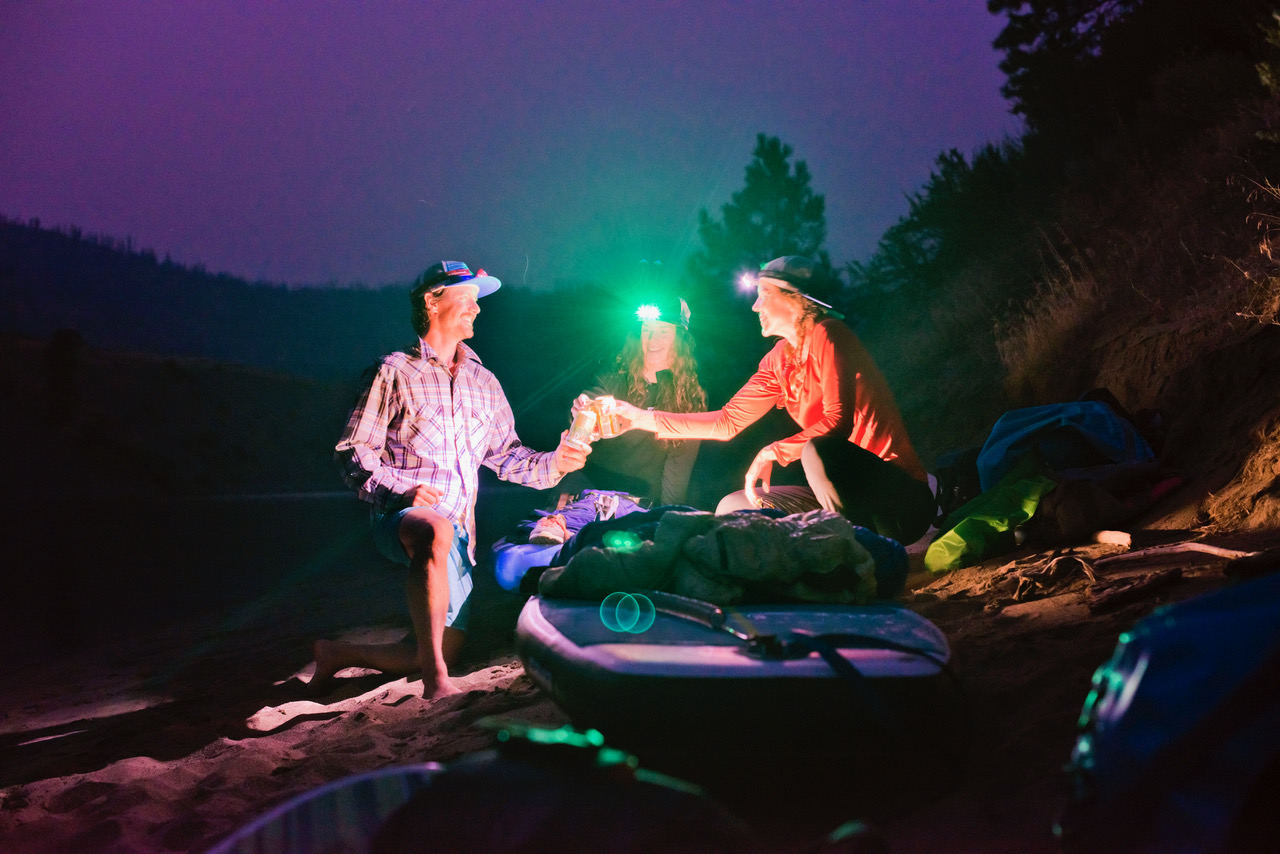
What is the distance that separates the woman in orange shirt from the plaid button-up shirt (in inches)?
56.0

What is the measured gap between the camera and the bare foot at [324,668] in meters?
4.05

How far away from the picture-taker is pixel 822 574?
8.62 ft

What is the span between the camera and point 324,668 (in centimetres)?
408

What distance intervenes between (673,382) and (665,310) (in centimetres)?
53

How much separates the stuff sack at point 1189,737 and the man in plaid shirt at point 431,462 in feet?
9.33

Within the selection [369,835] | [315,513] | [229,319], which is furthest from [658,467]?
[229,319]

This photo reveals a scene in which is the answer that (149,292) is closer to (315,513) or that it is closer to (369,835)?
(315,513)

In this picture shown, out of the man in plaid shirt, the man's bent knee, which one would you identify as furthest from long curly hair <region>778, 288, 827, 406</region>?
the man's bent knee

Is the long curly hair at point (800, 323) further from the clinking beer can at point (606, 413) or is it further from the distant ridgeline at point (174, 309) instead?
the distant ridgeline at point (174, 309)

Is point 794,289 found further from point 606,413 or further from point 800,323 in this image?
point 606,413

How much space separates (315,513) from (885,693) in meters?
15.3

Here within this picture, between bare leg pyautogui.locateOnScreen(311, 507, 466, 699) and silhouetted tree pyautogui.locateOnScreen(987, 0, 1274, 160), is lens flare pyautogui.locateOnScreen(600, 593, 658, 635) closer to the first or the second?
bare leg pyautogui.locateOnScreen(311, 507, 466, 699)

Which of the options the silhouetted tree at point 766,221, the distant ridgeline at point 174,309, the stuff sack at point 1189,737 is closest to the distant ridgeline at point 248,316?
the distant ridgeline at point 174,309

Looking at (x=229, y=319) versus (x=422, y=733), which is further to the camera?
(x=229, y=319)
